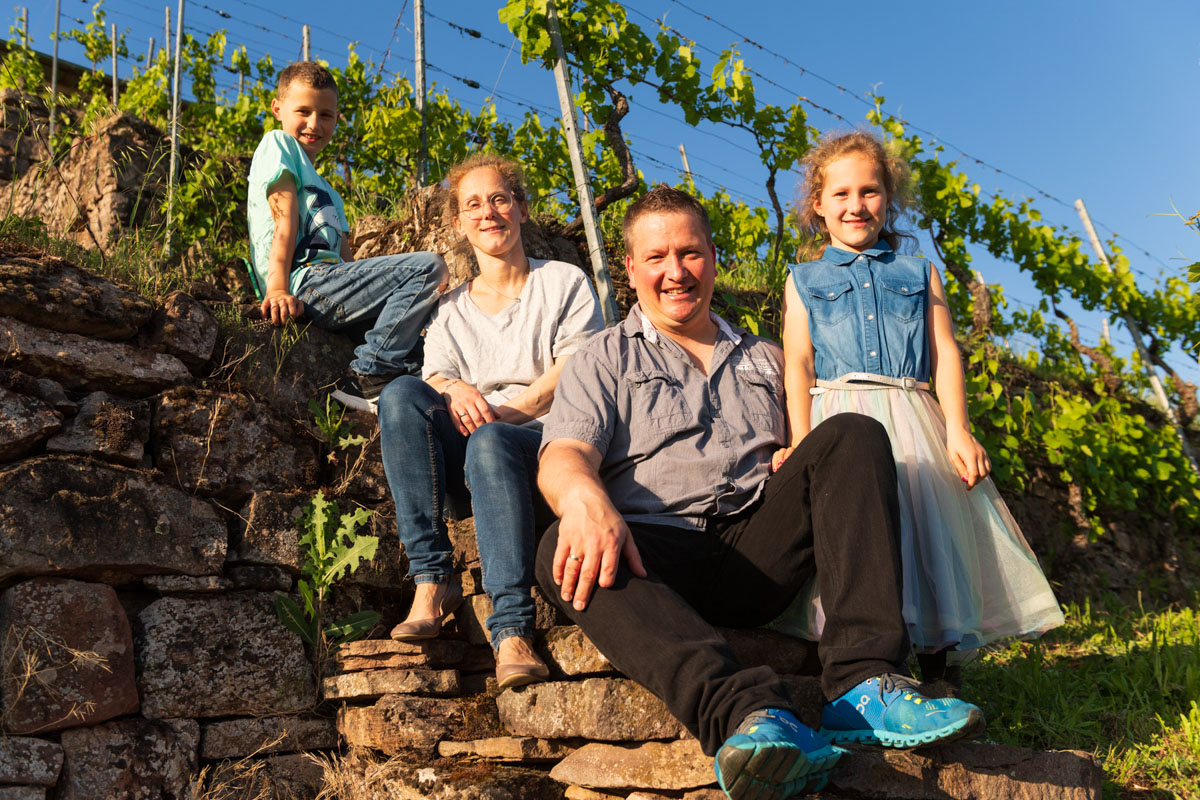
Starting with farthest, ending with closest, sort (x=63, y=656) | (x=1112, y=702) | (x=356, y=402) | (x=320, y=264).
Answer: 1. (x=320, y=264)
2. (x=356, y=402)
3. (x=1112, y=702)
4. (x=63, y=656)

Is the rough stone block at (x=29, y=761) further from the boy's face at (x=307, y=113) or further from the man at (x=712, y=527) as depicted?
the boy's face at (x=307, y=113)

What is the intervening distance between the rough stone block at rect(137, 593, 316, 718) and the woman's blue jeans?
496 millimetres

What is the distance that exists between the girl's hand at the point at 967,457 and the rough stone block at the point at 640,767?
102 centimetres

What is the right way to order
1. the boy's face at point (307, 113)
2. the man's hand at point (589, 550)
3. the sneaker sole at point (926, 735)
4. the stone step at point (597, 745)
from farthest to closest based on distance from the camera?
the boy's face at point (307, 113) < the man's hand at point (589, 550) < the stone step at point (597, 745) < the sneaker sole at point (926, 735)

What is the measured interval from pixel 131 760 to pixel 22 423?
98cm

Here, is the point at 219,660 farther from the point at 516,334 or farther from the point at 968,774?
the point at 968,774

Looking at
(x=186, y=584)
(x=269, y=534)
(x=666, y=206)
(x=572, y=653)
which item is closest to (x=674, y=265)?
(x=666, y=206)

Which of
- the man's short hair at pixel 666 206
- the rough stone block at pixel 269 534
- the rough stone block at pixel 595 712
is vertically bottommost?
the rough stone block at pixel 595 712

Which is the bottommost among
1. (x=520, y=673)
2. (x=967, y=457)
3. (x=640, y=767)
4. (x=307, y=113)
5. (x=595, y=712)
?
(x=640, y=767)

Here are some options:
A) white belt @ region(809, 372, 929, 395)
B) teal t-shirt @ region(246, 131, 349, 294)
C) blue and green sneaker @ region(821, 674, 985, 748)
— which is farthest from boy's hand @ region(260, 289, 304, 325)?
blue and green sneaker @ region(821, 674, 985, 748)

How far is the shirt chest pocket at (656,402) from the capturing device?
7.62ft

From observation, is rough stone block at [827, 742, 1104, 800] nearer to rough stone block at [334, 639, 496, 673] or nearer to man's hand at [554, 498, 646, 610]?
man's hand at [554, 498, 646, 610]

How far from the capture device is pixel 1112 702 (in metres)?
3.12

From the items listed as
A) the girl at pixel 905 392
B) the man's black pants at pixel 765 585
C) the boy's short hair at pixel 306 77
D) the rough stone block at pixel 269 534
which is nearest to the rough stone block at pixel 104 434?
the rough stone block at pixel 269 534
